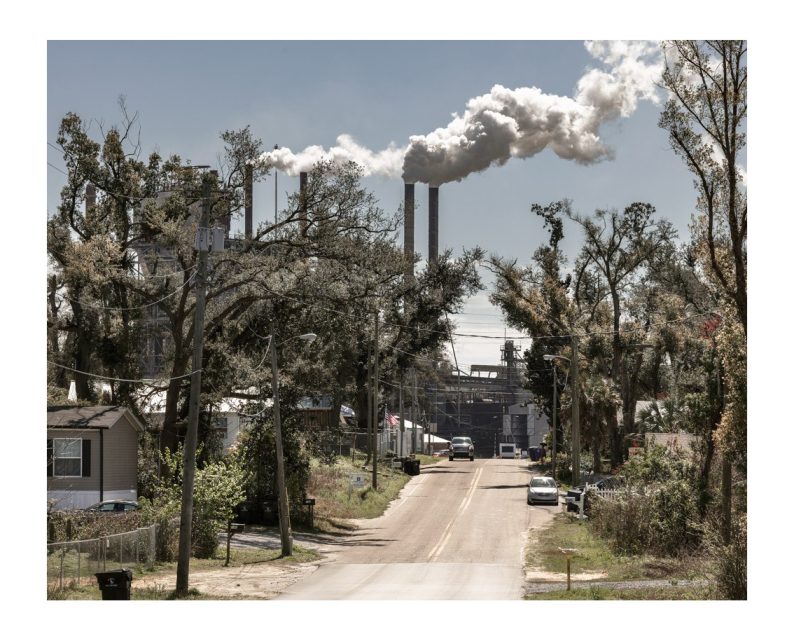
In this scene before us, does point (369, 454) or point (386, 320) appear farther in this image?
point (386, 320)

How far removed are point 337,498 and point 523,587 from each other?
26602 mm

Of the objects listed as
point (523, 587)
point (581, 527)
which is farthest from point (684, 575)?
point (581, 527)

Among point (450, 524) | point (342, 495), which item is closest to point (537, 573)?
point (450, 524)

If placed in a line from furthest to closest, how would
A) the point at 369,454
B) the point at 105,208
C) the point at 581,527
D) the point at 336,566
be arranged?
1. the point at 369,454
2. the point at 105,208
3. the point at 581,527
4. the point at 336,566

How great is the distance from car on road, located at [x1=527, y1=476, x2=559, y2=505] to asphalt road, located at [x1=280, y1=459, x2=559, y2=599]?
2.87 ft

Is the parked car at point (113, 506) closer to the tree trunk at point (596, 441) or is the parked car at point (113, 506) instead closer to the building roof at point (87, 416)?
the building roof at point (87, 416)

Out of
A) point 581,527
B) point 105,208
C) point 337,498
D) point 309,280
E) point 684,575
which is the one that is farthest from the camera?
point 337,498

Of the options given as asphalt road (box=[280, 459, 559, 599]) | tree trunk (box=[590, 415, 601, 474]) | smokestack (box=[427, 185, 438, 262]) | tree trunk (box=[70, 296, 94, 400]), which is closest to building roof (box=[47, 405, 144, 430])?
tree trunk (box=[70, 296, 94, 400])

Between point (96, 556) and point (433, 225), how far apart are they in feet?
247

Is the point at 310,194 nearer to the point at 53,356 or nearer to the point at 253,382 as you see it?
the point at 253,382

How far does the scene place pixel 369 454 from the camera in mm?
75812

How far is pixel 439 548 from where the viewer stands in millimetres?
39781

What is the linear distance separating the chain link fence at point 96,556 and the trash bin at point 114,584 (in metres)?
2.02

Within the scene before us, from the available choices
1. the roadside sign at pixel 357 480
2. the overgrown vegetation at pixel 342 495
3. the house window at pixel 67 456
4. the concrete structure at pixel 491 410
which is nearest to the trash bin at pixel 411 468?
the overgrown vegetation at pixel 342 495
